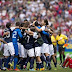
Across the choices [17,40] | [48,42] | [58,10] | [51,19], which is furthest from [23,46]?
[58,10]

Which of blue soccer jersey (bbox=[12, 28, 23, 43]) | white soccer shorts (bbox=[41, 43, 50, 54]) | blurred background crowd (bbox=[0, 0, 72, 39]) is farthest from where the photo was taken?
blurred background crowd (bbox=[0, 0, 72, 39])

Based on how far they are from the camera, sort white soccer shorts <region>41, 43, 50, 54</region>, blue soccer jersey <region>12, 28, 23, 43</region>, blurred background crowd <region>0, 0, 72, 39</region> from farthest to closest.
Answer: blurred background crowd <region>0, 0, 72, 39</region> → white soccer shorts <region>41, 43, 50, 54</region> → blue soccer jersey <region>12, 28, 23, 43</region>

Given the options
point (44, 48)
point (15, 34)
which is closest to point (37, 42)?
point (44, 48)

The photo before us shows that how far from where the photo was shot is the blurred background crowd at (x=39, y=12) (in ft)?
79.5

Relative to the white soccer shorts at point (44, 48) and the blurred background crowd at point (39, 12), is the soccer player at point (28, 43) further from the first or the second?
the blurred background crowd at point (39, 12)

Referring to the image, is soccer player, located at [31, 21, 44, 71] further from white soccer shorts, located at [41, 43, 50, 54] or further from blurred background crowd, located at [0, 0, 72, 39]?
blurred background crowd, located at [0, 0, 72, 39]

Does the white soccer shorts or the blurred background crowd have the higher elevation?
the blurred background crowd

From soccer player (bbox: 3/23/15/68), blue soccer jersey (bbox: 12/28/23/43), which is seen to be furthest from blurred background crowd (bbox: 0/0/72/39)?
blue soccer jersey (bbox: 12/28/23/43)

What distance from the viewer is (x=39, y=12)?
25.4 meters

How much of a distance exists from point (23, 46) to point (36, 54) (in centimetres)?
73

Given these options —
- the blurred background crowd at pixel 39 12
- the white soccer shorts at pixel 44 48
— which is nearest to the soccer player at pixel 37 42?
the white soccer shorts at pixel 44 48

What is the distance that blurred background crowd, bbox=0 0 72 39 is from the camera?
2422 centimetres

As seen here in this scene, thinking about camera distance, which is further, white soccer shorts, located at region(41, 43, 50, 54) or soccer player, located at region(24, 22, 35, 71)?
white soccer shorts, located at region(41, 43, 50, 54)

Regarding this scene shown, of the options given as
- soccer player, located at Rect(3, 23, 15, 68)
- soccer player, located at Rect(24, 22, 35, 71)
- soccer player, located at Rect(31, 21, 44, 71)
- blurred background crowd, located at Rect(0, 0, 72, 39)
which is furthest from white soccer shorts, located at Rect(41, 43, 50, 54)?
blurred background crowd, located at Rect(0, 0, 72, 39)
